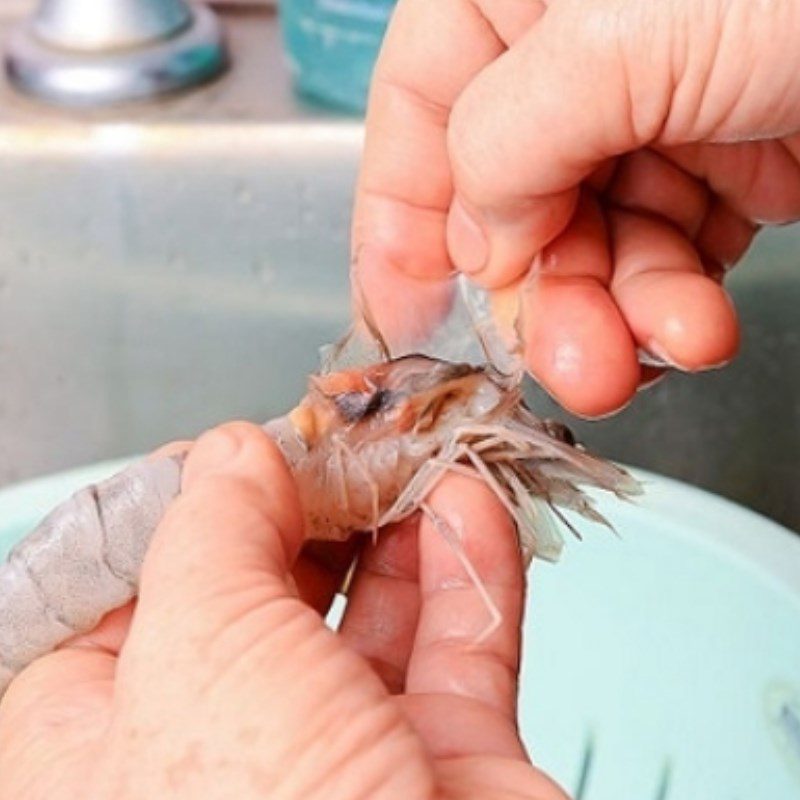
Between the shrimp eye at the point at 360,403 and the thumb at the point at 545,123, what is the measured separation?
0.06m

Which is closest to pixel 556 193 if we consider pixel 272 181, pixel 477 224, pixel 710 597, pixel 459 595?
pixel 477 224

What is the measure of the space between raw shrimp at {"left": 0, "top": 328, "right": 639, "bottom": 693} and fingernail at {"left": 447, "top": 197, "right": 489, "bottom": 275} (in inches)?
1.6

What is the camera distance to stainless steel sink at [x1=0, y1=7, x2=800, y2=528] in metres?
0.99

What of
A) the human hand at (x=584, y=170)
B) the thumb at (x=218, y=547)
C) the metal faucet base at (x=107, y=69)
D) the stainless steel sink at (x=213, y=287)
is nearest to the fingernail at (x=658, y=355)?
the human hand at (x=584, y=170)

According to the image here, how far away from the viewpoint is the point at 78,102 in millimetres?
1000

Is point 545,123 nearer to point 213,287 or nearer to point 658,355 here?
point 658,355

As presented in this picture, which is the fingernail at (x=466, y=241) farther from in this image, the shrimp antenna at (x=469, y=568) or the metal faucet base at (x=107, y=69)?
the metal faucet base at (x=107, y=69)

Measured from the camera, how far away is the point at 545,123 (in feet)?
1.92

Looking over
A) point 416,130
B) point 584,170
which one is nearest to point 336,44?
point 416,130

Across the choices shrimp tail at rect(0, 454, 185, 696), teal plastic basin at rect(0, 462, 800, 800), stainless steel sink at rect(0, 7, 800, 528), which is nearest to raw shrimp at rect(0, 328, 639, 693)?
shrimp tail at rect(0, 454, 185, 696)

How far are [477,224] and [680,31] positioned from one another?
0.45 ft

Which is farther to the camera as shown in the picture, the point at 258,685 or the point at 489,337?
the point at 489,337

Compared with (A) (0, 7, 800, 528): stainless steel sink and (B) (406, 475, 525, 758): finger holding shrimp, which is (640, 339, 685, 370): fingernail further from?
(A) (0, 7, 800, 528): stainless steel sink

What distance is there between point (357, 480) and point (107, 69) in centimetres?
43
